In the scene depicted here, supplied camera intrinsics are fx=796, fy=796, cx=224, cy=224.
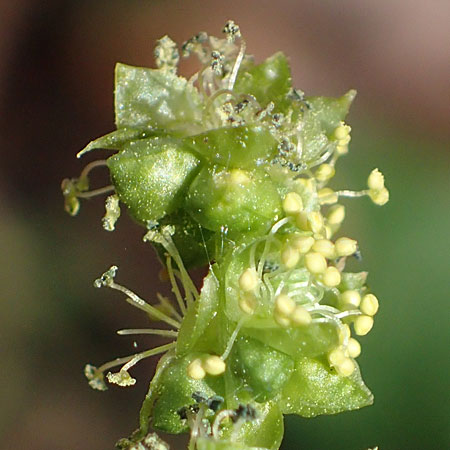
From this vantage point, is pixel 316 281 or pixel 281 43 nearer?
pixel 316 281

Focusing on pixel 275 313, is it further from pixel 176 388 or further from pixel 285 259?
pixel 176 388

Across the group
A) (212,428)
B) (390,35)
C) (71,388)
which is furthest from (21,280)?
(212,428)

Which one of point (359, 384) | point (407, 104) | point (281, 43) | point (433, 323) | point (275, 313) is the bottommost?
point (433, 323)

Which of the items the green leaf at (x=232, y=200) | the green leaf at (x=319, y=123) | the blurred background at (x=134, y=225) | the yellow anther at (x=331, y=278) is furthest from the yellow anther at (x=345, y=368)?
the blurred background at (x=134, y=225)

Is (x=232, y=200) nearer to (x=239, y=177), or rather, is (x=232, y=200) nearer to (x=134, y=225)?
(x=239, y=177)

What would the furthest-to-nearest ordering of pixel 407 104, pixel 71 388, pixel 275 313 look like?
pixel 407 104 → pixel 71 388 → pixel 275 313

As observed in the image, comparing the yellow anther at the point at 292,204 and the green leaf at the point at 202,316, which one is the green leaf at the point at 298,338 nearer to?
the green leaf at the point at 202,316

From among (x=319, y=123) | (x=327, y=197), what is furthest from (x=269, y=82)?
(x=327, y=197)
